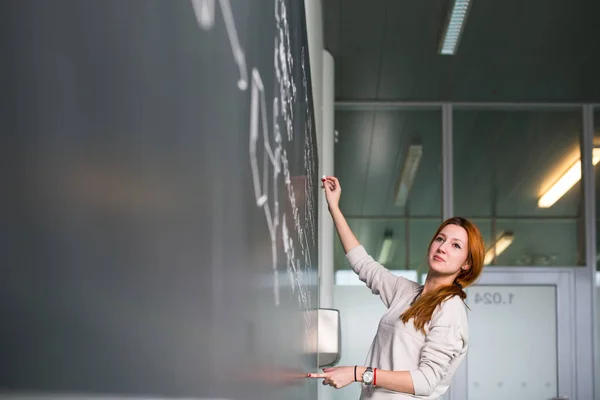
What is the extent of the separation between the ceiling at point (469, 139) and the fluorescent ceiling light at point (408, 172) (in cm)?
4

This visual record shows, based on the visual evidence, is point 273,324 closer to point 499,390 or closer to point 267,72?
point 267,72

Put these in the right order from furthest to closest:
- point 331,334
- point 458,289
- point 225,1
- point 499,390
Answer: point 499,390 < point 331,334 < point 458,289 < point 225,1

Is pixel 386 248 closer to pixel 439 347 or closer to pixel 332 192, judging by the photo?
pixel 332 192

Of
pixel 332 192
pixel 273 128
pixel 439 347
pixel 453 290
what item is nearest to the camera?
pixel 273 128

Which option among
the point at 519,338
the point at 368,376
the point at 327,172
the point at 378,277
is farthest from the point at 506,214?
the point at 368,376

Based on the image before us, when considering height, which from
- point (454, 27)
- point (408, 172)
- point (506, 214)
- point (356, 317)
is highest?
point (454, 27)

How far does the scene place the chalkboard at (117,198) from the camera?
24cm

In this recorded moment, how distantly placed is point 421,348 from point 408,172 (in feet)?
14.7

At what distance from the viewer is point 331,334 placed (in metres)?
3.31

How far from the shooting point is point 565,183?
6.76m

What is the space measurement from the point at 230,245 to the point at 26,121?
182 millimetres

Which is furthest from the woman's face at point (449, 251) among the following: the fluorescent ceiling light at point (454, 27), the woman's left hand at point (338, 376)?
the fluorescent ceiling light at point (454, 27)

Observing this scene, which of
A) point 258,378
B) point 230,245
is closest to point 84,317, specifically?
point 230,245

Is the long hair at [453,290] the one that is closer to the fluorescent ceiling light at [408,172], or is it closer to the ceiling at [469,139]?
the ceiling at [469,139]
